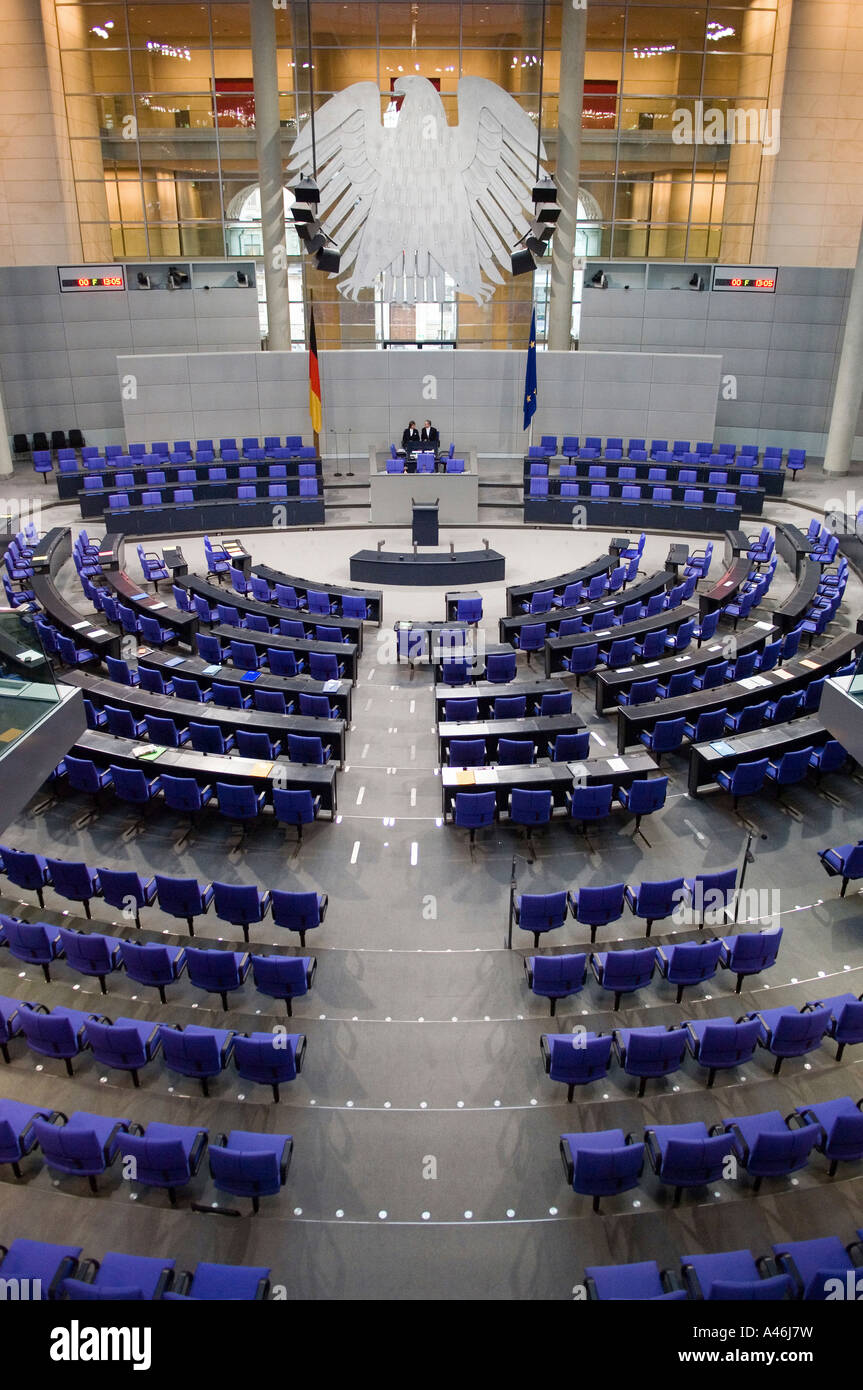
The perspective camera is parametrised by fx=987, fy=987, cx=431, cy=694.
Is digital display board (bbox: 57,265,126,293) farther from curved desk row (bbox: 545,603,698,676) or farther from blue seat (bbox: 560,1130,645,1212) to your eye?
blue seat (bbox: 560,1130,645,1212)

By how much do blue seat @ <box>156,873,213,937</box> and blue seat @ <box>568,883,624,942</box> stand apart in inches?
135

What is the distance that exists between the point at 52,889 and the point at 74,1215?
162 inches

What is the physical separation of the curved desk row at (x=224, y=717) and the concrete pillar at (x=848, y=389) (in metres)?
18.8

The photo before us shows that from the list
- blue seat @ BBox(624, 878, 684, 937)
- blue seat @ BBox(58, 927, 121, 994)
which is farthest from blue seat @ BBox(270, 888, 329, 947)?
blue seat @ BBox(624, 878, 684, 937)

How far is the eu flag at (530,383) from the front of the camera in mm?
24094

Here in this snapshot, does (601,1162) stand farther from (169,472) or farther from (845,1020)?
(169,472)

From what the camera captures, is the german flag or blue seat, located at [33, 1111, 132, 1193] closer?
blue seat, located at [33, 1111, 132, 1193]

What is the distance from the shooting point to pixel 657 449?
25.4m

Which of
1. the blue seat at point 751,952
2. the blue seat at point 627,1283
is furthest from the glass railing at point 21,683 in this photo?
the blue seat at point 751,952

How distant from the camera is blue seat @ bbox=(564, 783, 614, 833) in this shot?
10.8 meters

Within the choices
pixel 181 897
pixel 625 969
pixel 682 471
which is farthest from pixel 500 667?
pixel 682 471

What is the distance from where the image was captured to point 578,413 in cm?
2686
